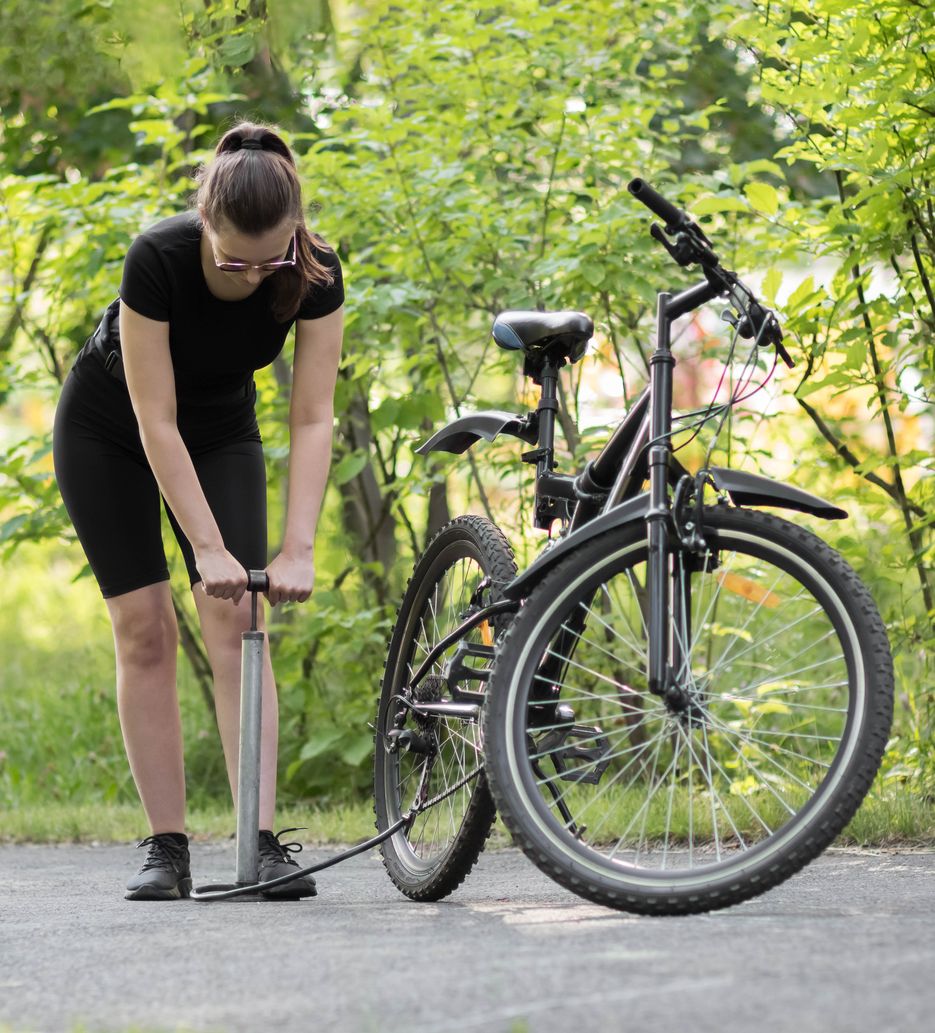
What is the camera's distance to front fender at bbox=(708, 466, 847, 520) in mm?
2471

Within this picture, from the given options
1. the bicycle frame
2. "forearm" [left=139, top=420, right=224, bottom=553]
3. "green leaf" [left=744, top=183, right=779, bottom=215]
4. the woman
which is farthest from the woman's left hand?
"green leaf" [left=744, top=183, right=779, bottom=215]

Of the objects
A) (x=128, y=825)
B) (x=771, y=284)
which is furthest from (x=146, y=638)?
(x=771, y=284)

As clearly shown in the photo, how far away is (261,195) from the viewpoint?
2787 millimetres

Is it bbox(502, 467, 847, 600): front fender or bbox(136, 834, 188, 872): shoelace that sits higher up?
bbox(502, 467, 847, 600): front fender

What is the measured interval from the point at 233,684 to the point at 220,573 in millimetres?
387

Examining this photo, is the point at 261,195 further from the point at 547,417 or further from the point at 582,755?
the point at 582,755

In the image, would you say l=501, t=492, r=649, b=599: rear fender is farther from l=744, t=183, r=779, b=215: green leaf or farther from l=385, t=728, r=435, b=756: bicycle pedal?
l=744, t=183, r=779, b=215: green leaf

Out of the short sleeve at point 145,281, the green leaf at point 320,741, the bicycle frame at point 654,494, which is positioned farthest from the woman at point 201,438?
the green leaf at point 320,741

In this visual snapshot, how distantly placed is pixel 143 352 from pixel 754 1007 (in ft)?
6.13

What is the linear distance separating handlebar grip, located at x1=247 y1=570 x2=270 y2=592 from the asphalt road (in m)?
0.65

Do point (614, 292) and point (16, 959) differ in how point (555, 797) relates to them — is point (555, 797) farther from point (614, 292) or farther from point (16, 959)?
point (614, 292)

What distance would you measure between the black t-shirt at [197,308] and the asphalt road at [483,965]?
1143mm

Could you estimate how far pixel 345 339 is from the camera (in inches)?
199

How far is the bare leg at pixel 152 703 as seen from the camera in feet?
10.8
